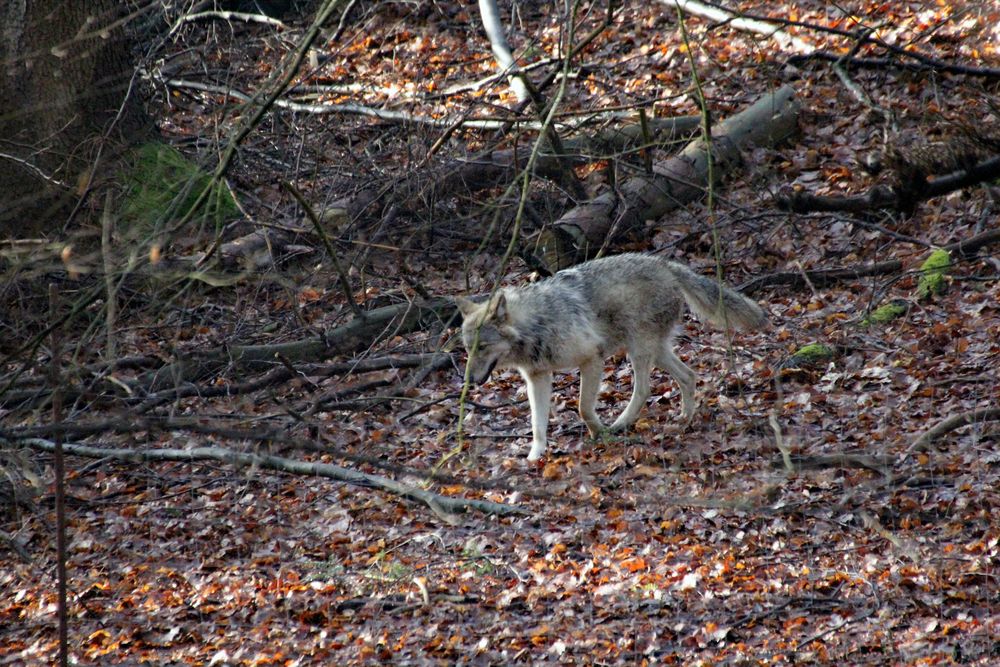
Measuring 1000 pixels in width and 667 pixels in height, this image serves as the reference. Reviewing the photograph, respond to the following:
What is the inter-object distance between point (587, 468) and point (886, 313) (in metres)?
3.33

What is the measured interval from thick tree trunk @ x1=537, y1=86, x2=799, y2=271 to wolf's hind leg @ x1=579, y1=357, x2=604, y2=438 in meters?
2.60

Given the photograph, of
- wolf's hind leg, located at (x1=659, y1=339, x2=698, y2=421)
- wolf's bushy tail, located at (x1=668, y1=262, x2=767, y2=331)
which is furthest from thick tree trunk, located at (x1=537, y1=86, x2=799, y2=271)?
wolf's hind leg, located at (x1=659, y1=339, x2=698, y2=421)

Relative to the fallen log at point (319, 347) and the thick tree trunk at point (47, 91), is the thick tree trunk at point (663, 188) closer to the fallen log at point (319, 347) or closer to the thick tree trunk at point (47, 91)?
the fallen log at point (319, 347)

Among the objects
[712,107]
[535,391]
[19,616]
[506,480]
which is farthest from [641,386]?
[712,107]

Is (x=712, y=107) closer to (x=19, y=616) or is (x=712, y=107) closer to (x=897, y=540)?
(x=897, y=540)

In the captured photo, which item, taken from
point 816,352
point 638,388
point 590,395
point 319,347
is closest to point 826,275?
point 816,352

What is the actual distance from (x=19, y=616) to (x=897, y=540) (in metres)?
5.71

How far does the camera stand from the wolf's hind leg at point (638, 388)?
8531 millimetres

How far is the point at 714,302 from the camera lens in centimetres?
864

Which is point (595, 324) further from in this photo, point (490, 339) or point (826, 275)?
point (826, 275)

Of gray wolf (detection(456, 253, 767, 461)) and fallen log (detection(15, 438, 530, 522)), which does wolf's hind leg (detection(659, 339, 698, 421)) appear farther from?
fallen log (detection(15, 438, 530, 522))

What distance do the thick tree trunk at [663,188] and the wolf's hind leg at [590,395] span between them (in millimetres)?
2603

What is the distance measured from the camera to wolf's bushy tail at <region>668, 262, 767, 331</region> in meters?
8.47

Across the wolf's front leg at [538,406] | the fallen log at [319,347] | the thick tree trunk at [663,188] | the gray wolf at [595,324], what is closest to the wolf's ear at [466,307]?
the gray wolf at [595,324]
